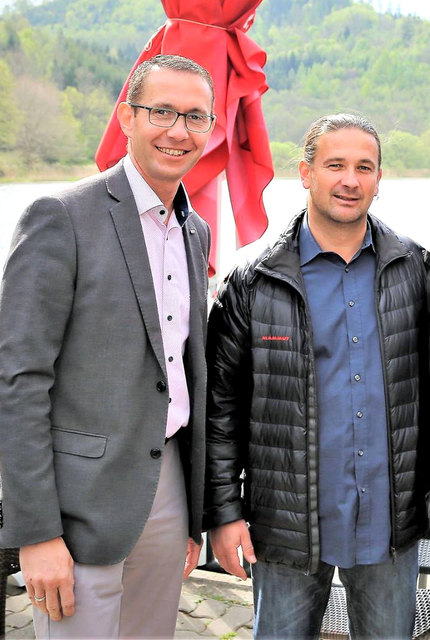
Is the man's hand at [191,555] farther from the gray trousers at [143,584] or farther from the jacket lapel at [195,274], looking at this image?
the jacket lapel at [195,274]

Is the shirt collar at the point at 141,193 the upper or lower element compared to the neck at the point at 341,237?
upper

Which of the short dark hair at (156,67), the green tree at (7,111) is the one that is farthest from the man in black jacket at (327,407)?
the green tree at (7,111)

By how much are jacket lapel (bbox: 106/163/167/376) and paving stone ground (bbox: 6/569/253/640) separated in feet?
6.54

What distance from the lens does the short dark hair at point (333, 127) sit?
2.11 meters

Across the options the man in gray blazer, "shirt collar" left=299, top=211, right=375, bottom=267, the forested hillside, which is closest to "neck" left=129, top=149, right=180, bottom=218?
the man in gray blazer

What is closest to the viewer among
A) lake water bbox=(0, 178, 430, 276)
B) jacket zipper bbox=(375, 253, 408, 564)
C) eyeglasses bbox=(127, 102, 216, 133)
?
eyeglasses bbox=(127, 102, 216, 133)

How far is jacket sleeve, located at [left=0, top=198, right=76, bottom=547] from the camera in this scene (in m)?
1.68

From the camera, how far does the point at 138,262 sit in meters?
1.84

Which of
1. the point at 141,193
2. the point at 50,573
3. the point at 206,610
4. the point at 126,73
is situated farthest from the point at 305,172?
the point at 206,610

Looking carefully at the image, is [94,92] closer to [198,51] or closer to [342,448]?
[198,51]

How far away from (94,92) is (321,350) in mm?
2399

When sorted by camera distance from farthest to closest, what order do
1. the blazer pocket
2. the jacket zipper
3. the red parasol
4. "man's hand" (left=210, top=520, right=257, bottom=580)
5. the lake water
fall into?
1. the lake water
2. the red parasol
3. "man's hand" (left=210, top=520, right=257, bottom=580)
4. the jacket zipper
5. the blazer pocket

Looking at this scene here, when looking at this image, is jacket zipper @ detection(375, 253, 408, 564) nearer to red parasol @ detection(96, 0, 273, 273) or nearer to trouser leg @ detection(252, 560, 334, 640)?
trouser leg @ detection(252, 560, 334, 640)

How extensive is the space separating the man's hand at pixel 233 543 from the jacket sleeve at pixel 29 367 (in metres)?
0.60
